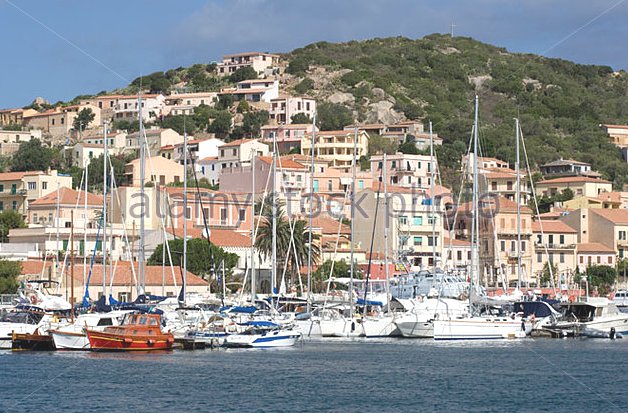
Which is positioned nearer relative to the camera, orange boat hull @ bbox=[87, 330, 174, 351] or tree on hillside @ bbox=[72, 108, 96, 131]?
orange boat hull @ bbox=[87, 330, 174, 351]

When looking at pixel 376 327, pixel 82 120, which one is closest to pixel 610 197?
pixel 376 327

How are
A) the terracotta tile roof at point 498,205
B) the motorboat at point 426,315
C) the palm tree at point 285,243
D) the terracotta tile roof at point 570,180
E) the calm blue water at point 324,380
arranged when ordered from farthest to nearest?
the terracotta tile roof at point 570,180 < the terracotta tile roof at point 498,205 < the palm tree at point 285,243 < the motorboat at point 426,315 < the calm blue water at point 324,380

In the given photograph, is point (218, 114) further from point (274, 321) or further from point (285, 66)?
point (274, 321)

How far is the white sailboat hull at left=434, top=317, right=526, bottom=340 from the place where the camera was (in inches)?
2387

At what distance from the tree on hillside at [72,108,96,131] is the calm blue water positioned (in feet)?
357

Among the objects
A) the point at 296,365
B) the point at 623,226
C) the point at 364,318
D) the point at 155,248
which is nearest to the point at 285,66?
the point at 623,226

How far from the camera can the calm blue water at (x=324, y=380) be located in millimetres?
39125

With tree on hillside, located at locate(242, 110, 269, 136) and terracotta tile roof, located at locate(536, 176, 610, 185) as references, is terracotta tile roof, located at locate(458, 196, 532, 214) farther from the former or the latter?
tree on hillside, located at locate(242, 110, 269, 136)

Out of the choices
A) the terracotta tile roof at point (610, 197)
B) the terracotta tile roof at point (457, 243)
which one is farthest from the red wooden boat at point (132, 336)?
the terracotta tile roof at point (610, 197)

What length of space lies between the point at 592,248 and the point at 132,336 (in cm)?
6059

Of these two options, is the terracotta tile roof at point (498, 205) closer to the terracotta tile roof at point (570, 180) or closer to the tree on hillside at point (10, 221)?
the terracotta tile roof at point (570, 180)

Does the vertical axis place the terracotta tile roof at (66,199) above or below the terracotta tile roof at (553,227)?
above

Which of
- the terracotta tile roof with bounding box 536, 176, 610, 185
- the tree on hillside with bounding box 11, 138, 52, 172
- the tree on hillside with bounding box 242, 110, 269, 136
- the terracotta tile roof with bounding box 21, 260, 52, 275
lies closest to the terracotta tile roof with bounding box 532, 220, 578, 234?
the terracotta tile roof with bounding box 536, 176, 610, 185

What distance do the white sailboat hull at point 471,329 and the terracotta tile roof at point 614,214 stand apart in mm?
48960
